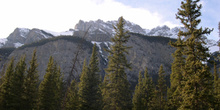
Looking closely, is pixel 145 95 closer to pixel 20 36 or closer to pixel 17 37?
pixel 20 36

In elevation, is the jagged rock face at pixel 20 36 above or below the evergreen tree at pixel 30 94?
above

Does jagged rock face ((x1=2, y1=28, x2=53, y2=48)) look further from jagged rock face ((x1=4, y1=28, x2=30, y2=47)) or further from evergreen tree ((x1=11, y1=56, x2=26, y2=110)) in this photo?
evergreen tree ((x1=11, y1=56, x2=26, y2=110))

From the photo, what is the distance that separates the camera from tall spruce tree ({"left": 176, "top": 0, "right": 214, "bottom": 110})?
555 inches

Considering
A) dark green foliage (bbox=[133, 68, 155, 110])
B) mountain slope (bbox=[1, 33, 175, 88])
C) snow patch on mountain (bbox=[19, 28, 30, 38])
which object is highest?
snow patch on mountain (bbox=[19, 28, 30, 38])

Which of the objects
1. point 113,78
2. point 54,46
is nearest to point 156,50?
point 54,46

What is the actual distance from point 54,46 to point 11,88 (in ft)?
250

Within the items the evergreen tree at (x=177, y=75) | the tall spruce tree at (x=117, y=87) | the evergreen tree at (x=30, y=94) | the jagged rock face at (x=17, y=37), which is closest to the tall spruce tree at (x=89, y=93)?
the tall spruce tree at (x=117, y=87)

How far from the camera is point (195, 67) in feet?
49.2

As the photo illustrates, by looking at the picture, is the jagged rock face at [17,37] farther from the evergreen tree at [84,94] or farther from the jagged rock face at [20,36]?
the evergreen tree at [84,94]

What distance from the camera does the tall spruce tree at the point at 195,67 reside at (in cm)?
1409

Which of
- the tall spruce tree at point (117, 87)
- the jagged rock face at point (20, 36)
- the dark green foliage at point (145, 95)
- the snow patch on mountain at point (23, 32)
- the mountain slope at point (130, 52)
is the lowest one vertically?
the dark green foliage at point (145, 95)

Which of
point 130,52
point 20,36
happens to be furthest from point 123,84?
point 20,36

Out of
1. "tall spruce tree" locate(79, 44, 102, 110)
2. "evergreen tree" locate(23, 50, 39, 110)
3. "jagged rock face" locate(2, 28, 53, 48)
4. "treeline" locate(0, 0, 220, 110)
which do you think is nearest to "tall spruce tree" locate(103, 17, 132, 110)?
"treeline" locate(0, 0, 220, 110)

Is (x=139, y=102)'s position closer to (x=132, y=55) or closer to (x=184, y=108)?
(x=184, y=108)
